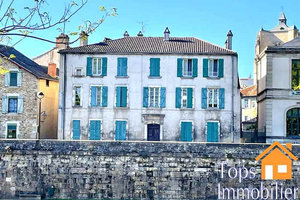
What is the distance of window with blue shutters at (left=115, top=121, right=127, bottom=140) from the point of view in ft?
98.6

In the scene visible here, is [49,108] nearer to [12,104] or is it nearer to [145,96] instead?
[12,104]

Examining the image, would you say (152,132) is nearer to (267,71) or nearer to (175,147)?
(175,147)

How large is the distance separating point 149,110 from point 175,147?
23.8 ft

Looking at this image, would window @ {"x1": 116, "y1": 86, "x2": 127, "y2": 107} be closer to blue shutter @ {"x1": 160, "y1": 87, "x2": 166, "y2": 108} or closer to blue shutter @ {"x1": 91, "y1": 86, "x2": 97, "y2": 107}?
blue shutter @ {"x1": 91, "y1": 86, "x2": 97, "y2": 107}

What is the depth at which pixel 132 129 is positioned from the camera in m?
30.2

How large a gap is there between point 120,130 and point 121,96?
93.6 inches

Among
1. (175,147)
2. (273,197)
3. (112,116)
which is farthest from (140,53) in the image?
(273,197)

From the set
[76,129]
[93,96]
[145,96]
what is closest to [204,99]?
[145,96]

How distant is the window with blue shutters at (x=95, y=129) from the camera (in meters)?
30.1

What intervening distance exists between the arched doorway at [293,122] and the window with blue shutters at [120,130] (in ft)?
37.3

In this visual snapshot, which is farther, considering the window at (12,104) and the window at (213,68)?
the window at (12,104)

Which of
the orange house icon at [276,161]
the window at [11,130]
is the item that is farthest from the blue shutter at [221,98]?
the window at [11,130]

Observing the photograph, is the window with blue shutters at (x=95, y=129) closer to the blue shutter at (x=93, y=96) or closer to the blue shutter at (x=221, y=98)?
the blue shutter at (x=93, y=96)

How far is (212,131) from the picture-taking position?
98.2ft
